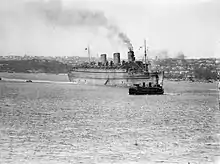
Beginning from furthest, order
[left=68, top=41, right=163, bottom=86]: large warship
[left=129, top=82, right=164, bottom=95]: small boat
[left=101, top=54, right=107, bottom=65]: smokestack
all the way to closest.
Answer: [left=101, top=54, right=107, bottom=65]: smokestack
[left=68, top=41, right=163, bottom=86]: large warship
[left=129, top=82, right=164, bottom=95]: small boat

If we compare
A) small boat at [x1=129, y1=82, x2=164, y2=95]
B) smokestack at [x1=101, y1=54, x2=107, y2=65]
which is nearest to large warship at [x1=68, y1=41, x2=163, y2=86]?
smokestack at [x1=101, y1=54, x2=107, y2=65]

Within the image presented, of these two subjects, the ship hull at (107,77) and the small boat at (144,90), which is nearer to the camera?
the small boat at (144,90)

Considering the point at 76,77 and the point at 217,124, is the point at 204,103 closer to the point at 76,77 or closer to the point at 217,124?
the point at 217,124

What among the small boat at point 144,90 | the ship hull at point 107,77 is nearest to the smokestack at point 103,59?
the ship hull at point 107,77

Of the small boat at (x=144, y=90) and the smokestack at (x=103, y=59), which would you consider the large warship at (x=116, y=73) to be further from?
the small boat at (x=144, y=90)

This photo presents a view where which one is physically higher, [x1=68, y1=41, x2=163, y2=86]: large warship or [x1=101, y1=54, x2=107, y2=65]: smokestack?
[x1=101, y1=54, x2=107, y2=65]: smokestack

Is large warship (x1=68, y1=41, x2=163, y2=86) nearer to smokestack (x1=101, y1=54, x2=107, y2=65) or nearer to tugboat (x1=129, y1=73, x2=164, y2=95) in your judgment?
smokestack (x1=101, y1=54, x2=107, y2=65)

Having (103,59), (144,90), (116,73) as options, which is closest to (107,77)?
(116,73)

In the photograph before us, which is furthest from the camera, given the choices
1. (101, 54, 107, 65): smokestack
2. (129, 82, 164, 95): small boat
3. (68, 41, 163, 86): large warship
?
(101, 54, 107, 65): smokestack

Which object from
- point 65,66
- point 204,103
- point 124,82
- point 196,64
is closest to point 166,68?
point 196,64
